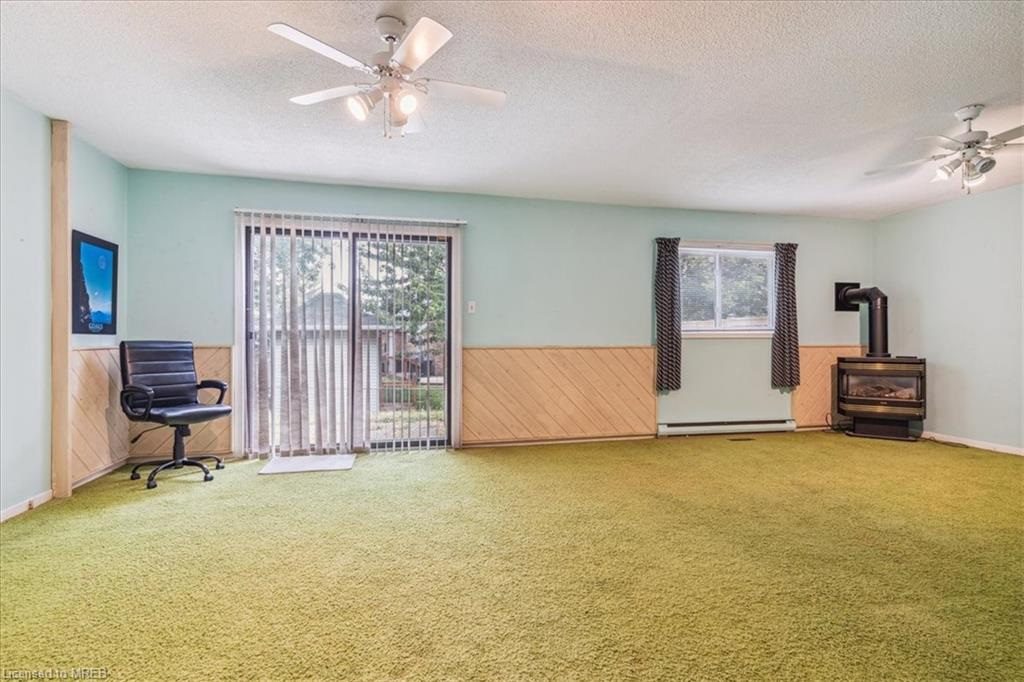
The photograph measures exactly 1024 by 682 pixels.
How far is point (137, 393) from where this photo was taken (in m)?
3.58

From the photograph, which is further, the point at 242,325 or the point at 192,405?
the point at 242,325

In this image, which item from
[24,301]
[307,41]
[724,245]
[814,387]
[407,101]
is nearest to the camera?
[307,41]

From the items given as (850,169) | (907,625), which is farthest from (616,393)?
(907,625)

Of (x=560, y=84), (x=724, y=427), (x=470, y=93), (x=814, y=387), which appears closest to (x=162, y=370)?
(x=470, y=93)

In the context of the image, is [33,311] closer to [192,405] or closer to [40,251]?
[40,251]

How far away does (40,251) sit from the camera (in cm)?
309

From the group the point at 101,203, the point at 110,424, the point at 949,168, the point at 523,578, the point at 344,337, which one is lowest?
the point at 523,578

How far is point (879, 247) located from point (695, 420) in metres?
3.28

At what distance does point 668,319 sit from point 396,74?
3.95 m

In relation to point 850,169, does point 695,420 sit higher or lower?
lower

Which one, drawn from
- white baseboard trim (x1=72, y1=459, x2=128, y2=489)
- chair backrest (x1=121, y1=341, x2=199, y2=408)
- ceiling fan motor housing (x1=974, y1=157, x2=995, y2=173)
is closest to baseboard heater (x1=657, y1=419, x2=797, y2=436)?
ceiling fan motor housing (x1=974, y1=157, x2=995, y2=173)

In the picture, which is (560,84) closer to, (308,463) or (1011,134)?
(1011,134)

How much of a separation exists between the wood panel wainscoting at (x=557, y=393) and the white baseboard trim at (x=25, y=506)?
10.2ft

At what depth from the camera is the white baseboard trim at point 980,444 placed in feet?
14.8
